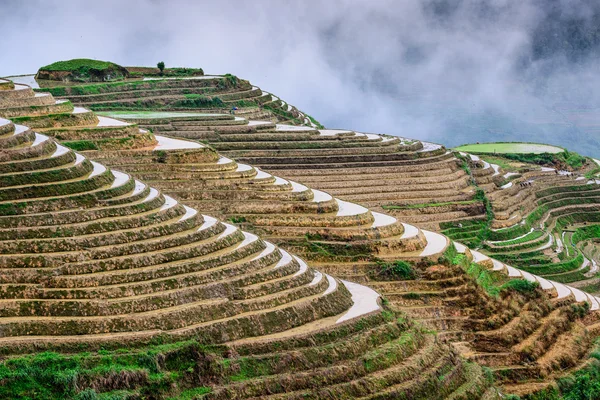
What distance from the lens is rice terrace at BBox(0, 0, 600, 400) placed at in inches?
1344

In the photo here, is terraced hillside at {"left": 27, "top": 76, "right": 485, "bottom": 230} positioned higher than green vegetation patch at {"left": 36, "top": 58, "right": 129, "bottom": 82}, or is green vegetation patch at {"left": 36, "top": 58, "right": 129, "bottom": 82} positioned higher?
green vegetation patch at {"left": 36, "top": 58, "right": 129, "bottom": 82}

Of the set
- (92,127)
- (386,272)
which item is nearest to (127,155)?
(92,127)

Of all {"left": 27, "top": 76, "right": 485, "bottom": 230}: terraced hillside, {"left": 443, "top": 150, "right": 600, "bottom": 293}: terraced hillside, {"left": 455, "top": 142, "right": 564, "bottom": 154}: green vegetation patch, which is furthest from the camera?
{"left": 455, "top": 142, "right": 564, "bottom": 154}: green vegetation patch

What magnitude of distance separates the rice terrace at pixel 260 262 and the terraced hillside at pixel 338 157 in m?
0.12

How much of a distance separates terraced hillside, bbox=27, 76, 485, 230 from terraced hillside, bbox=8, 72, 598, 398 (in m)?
8.04

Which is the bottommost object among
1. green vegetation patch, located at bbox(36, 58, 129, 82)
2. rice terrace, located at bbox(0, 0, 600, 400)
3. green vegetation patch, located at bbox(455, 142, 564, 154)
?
rice terrace, located at bbox(0, 0, 600, 400)

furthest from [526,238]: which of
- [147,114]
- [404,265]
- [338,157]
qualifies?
[404,265]

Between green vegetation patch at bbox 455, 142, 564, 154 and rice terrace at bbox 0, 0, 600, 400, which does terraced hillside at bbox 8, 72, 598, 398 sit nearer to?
rice terrace at bbox 0, 0, 600, 400

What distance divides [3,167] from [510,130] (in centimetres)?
10298

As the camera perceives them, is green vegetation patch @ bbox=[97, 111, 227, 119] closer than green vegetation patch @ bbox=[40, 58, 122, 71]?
Yes

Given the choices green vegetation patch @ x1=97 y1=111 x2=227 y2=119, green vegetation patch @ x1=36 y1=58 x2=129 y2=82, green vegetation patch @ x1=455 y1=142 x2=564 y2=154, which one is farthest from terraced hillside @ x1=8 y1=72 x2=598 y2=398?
green vegetation patch @ x1=455 y1=142 x2=564 y2=154

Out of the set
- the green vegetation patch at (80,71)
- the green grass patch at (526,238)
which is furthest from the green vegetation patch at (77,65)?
the green grass patch at (526,238)

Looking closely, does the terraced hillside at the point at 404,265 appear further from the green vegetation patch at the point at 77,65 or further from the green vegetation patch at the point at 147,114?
the green vegetation patch at the point at 77,65

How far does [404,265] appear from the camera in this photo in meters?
48.2
